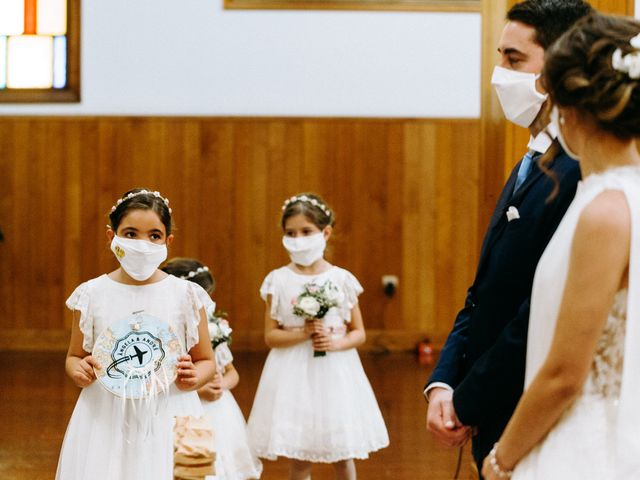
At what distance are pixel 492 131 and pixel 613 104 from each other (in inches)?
120

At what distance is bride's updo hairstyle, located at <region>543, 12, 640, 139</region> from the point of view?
176 centimetres

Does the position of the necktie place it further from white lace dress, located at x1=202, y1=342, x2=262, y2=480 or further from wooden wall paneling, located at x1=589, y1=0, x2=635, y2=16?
white lace dress, located at x1=202, y1=342, x2=262, y2=480

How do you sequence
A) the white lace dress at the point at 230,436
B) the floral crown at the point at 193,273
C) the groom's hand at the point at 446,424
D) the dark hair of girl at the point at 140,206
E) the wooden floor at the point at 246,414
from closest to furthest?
the groom's hand at the point at 446,424, the dark hair of girl at the point at 140,206, the white lace dress at the point at 230,436, the floral crown at the point at 193,273, the wooden floor at the point at 246,414

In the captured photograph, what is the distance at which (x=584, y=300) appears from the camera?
1.68 meters

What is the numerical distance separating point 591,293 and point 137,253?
6.71ft

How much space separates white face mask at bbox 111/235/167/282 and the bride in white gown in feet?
5.99

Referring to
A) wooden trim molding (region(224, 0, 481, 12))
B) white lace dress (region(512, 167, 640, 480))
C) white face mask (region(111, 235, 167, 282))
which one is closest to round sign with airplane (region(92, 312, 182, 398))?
white face mask (region(111, 235, 167, 282))

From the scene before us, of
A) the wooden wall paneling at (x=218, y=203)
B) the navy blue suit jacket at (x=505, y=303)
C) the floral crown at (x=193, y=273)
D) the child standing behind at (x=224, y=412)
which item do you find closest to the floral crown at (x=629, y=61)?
the navy blue suit jacket at (x=505, y=303)

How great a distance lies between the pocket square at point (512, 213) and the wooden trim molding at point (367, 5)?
8147mm

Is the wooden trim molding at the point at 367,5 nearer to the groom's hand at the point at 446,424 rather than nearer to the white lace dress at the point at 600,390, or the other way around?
the groom's hand at the point at 446,424

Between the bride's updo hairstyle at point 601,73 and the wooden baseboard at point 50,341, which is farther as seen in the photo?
the wooden baseboard at point 50,341

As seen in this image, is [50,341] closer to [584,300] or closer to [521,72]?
[521,72]

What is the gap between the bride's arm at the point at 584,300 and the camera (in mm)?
A: 1663

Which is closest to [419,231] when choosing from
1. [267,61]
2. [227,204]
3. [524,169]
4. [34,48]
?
[227,204]
